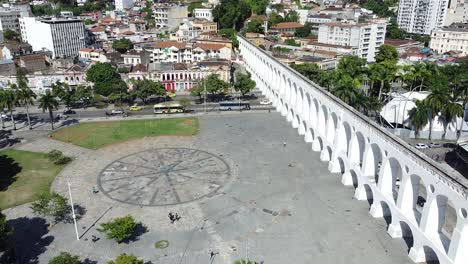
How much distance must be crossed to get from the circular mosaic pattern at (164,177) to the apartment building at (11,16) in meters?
144

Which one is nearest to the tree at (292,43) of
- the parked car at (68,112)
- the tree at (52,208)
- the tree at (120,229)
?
the parked car at (68,112)

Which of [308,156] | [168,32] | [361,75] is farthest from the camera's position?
[168,32]

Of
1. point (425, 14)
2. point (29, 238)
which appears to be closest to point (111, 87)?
point (29, 238)

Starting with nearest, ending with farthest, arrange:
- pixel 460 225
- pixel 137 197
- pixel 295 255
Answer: pixel 460 225 → pixel 295 255 → pixel 137 197

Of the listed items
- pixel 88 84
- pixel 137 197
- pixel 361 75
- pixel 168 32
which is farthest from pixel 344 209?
pixel 168 32

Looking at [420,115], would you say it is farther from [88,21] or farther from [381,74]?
[88,21]

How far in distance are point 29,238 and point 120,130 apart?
37.9m

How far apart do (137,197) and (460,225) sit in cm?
4004

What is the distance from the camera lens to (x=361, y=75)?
9625cm

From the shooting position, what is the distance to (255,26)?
16825 centimetres

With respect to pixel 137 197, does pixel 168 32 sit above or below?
above

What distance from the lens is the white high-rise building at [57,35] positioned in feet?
462

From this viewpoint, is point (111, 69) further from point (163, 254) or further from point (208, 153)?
point (163, 254)

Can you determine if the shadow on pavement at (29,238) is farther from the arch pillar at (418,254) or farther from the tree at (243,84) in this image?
the tree at (243,84)
